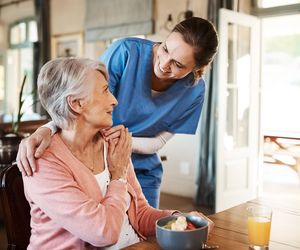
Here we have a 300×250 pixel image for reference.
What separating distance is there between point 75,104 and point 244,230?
2.10ft

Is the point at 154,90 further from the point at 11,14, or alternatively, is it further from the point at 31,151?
the point at 11,14

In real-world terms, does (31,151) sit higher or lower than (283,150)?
higher

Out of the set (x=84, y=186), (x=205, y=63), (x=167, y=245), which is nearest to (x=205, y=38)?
(x=205, y=63)

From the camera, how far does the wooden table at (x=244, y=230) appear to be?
45.2 inches

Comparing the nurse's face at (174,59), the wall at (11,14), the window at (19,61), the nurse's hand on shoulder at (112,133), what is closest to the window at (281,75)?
the window at (19,61)

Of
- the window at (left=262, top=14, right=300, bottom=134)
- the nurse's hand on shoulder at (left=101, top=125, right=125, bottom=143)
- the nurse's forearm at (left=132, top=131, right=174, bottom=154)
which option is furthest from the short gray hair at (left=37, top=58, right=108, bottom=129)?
the window at (left=262, top=14, right=300, bottom=134)

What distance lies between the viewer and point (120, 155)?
133 centimetres

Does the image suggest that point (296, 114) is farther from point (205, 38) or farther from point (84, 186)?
point (84, 186)

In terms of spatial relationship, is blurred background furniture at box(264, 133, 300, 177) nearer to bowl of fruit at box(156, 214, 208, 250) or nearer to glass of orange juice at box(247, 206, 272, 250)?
glass of orange juice at box(247, 206, 272, 250)

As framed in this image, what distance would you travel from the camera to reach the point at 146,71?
1774mm

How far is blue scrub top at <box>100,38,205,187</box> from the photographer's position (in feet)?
5.75

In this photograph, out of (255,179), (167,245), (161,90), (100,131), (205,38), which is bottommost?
(255,179)

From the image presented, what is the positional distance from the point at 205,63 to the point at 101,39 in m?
4.05

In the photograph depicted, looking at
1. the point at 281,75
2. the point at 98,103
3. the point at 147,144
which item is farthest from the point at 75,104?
the point at 281,75
